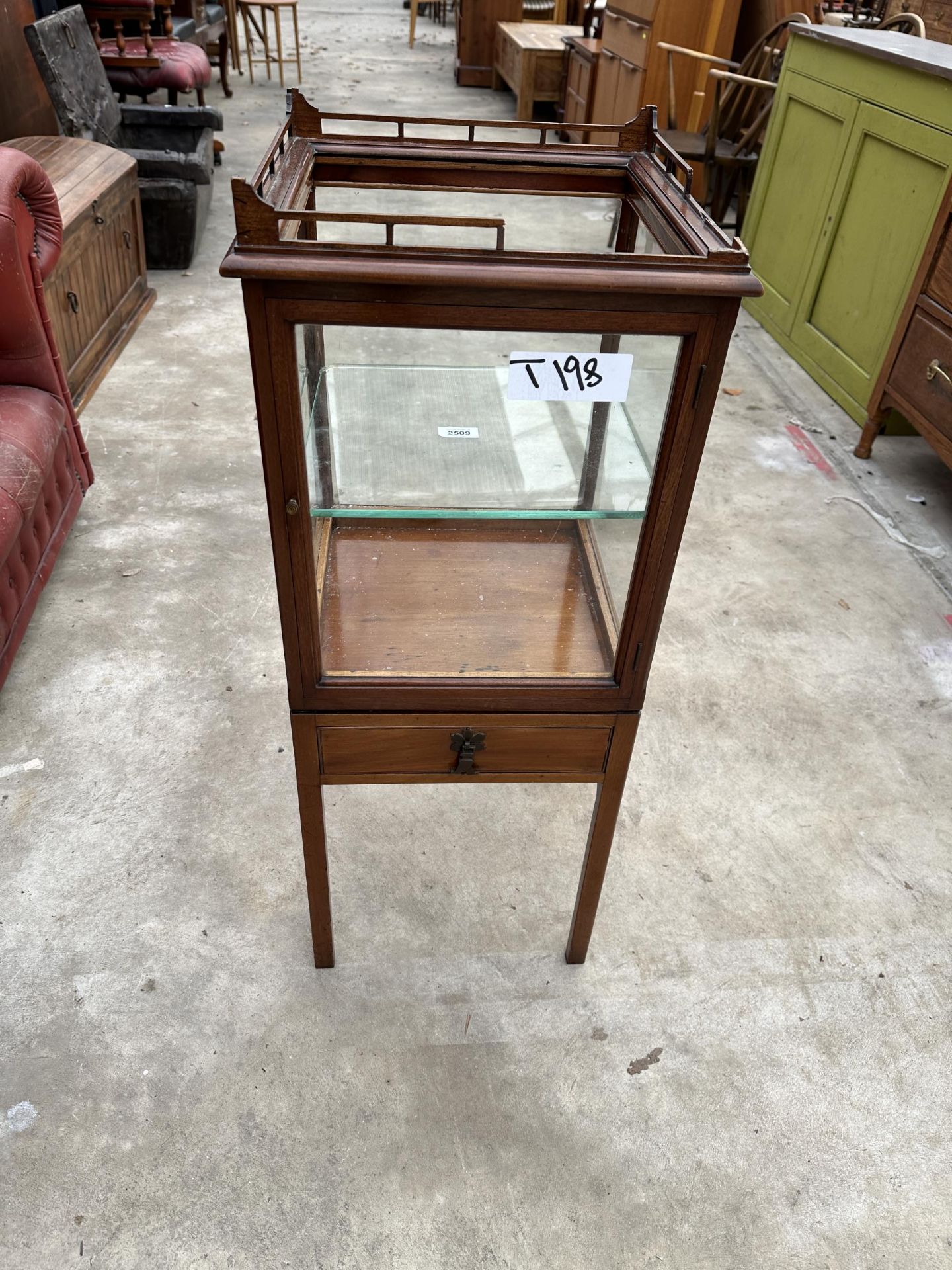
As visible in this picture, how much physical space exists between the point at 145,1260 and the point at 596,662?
106cm

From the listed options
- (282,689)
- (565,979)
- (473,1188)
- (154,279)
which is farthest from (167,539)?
(154,279)

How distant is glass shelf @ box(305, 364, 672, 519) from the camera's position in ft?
4.09

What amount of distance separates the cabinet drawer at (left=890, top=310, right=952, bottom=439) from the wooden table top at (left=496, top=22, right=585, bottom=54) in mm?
4986

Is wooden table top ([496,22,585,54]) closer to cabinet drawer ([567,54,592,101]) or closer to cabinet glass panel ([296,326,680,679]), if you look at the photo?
cabinet drawer ([567,54,592,101])

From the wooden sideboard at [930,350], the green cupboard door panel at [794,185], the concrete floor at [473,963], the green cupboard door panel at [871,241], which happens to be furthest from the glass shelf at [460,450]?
the green cupboard door panel at [794,185]

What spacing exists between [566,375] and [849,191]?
3027mm

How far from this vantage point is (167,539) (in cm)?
267

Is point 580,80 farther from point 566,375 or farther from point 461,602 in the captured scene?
point 566,375

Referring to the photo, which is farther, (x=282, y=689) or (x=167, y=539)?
(x=167, y=539)

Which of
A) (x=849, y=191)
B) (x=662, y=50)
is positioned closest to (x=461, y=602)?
(x=849, y=191)

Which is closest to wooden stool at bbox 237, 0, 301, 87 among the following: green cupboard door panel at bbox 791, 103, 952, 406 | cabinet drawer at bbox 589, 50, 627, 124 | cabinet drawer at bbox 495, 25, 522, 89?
cabinet drawer at bbox 495, 25, 522, 89

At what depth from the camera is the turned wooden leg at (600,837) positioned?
1.34 m

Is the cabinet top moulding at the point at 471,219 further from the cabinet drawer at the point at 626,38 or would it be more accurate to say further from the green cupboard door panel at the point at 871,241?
the cabinet drawer at the point at 626,38

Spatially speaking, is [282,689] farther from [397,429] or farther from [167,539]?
[397,429]
